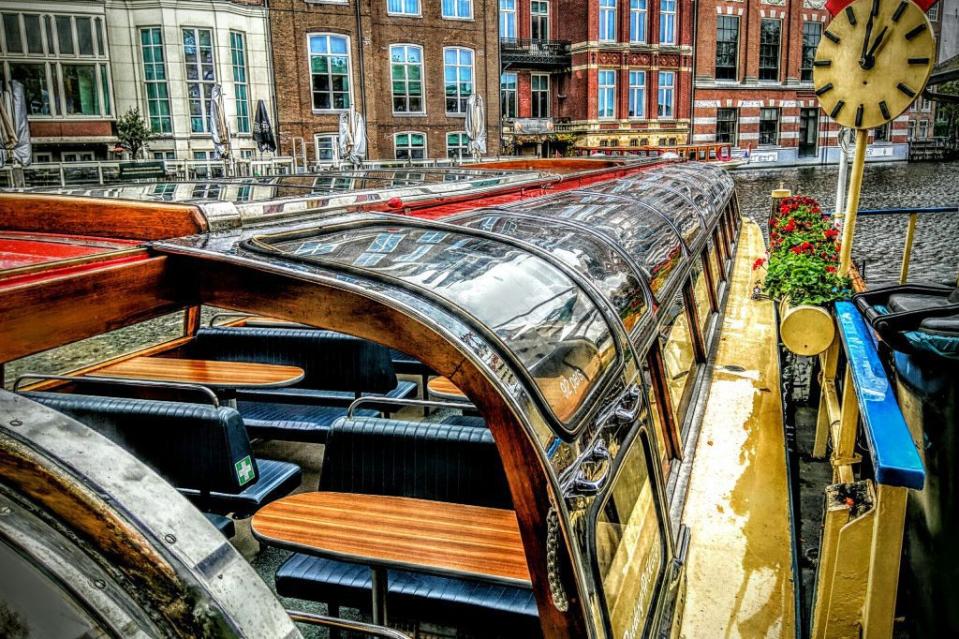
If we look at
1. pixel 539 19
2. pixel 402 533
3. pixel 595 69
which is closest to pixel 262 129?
pixel 402 533

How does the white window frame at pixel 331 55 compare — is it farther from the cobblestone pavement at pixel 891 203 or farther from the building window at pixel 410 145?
the cobblestone pavement at pixel 891 203

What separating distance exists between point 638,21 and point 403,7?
40.9ft

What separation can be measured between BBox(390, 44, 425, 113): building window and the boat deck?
945 inches

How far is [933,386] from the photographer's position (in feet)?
7.70

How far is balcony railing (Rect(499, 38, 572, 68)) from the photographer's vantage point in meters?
31.4

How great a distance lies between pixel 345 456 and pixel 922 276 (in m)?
9.73

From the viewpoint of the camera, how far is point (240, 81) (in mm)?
22609

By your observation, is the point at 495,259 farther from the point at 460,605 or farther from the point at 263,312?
the point at 460,605

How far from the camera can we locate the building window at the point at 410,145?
1046 inches

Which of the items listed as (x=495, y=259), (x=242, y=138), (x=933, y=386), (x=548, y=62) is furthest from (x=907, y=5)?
(x=548, y=62)

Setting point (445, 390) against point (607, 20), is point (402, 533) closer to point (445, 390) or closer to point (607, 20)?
point (445, 390)

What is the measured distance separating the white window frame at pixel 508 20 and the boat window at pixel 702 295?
2957 cm

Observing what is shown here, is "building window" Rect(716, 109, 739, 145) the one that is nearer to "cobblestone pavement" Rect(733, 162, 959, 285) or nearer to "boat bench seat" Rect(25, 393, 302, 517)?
"cobblestone pavement" Rect(733, 162, 959, 285)

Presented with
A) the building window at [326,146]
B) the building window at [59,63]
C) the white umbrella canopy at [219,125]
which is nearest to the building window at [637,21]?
the building window at [326,146]
